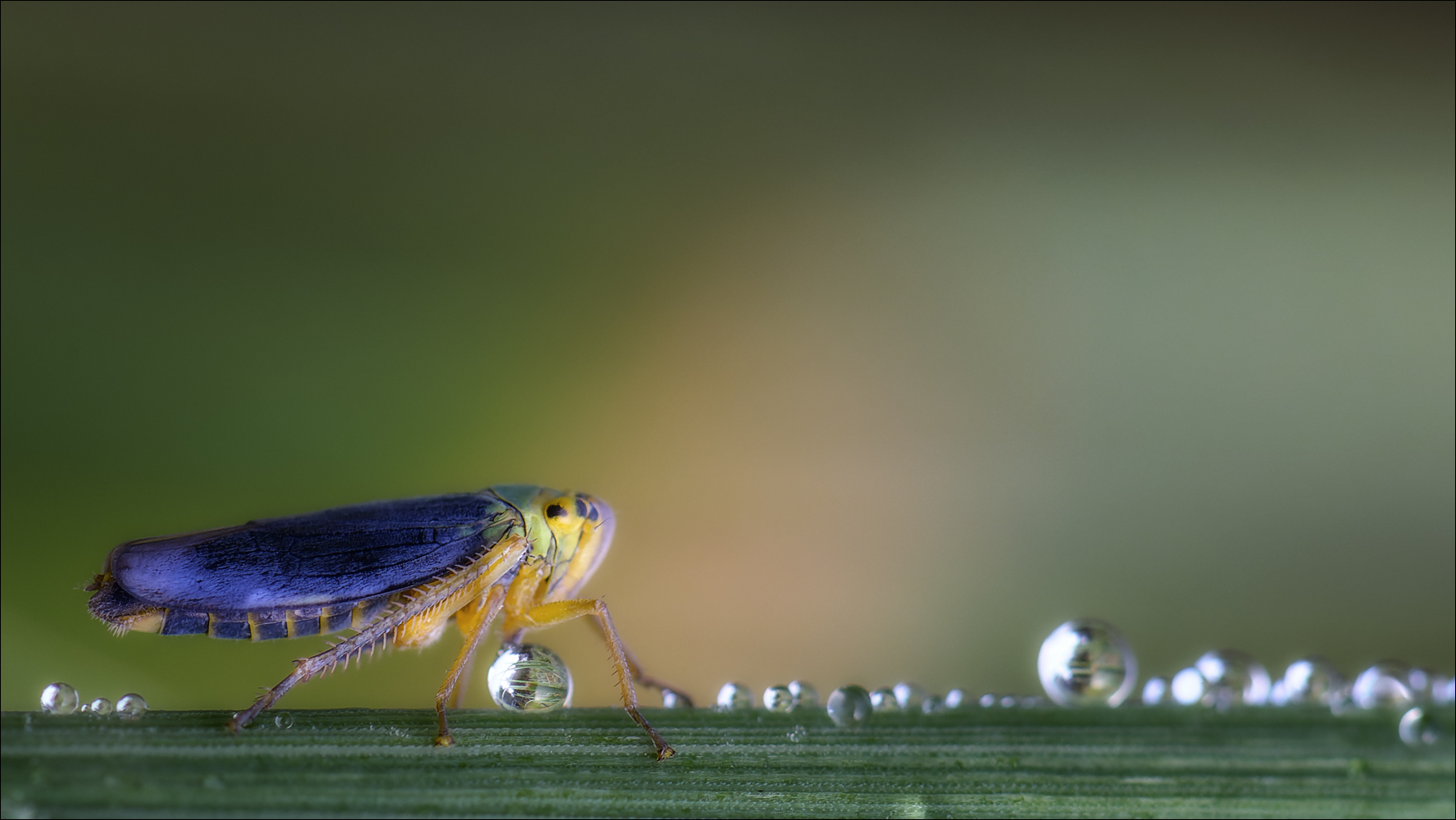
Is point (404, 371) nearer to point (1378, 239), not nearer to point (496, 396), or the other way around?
point (496, 396)

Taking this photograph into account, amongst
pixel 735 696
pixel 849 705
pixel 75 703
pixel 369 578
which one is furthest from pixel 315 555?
pixel 849 705

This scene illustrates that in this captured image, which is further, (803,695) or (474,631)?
(474,631)

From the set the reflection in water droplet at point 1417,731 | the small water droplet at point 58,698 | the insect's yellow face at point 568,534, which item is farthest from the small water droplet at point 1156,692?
the small water droplet at point 58,698

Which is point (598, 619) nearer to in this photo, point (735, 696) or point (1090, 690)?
point (735, 696)

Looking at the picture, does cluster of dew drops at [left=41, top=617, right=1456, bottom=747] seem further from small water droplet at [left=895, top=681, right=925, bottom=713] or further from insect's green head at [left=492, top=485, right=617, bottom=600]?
insect's green head at [left=492, top=485, right=617, bottom=600]

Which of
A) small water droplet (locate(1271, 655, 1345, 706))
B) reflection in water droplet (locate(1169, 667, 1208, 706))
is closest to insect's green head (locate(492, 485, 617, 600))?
reflection in water droplet (locate(1169, 667, 1208, 706))

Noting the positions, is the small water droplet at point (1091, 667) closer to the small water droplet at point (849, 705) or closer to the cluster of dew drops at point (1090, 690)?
the cluster of dew drops at point (1090, 690)

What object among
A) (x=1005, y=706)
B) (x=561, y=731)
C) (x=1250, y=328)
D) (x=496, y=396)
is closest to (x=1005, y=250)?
(x=1250, y=328)
